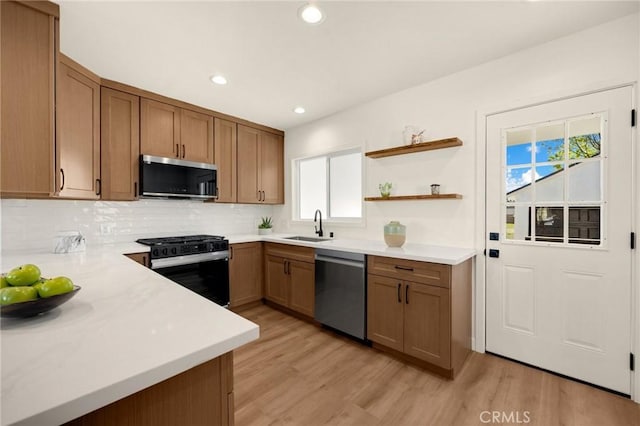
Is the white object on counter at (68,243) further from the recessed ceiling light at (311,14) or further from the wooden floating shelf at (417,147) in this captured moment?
the wooden floating shelf at (417,147)

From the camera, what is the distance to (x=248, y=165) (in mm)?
3875

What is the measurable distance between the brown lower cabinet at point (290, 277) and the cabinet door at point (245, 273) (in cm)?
11

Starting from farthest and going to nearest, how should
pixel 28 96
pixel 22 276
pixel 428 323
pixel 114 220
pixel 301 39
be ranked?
pixel 114 220, pixel 428 323, pixel 301 39, pixel 28 96, pixel 22 276

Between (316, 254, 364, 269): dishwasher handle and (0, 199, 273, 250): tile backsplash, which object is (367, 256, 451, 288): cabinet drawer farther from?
(0, 199, 273, 250): tile backsplash

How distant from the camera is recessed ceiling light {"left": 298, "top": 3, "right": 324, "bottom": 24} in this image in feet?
5.65

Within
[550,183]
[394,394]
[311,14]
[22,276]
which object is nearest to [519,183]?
[550,183]

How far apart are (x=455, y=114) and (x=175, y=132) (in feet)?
9.81

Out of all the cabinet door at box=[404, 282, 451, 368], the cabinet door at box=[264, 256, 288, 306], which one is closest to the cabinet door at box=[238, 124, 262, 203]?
the cabinet door at box=[264, 256, 288, 306]

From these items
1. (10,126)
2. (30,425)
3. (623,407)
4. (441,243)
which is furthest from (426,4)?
(623,407)

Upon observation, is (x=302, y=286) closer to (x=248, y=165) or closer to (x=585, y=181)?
(x=248, y=165)

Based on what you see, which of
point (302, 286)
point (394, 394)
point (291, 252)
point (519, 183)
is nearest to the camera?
point (394, 394)

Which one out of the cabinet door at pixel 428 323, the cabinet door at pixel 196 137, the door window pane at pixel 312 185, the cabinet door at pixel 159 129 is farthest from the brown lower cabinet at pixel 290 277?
the cabinet door at pixel 159 129

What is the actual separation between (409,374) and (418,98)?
100 inches

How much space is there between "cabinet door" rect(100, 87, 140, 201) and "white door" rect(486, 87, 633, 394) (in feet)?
11.3
